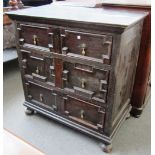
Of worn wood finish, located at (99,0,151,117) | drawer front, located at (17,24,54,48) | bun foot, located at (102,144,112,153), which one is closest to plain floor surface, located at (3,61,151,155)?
bun foot, located at (102,144,112,153)

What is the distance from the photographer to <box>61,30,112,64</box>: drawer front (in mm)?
1138

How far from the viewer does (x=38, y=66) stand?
5.01 ft

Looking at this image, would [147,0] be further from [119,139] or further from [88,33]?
[119,139]

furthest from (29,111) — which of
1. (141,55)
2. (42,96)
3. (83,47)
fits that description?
(141,55)

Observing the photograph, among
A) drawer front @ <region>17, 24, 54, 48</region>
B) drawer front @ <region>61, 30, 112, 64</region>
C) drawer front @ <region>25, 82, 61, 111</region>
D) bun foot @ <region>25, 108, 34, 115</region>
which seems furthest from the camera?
bun foot @ <region>25, 108, 34, 115</region>

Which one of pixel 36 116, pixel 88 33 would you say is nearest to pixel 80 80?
pixel 88 33

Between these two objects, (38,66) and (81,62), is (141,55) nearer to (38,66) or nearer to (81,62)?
(81,62)

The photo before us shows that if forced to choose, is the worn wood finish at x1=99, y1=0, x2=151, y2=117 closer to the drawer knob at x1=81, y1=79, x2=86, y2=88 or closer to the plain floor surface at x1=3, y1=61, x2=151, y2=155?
the plain floor surface at x1=3, y1=61, x2=151, y2=155

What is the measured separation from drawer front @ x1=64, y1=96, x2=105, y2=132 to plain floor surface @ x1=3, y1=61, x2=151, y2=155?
0.58 ft

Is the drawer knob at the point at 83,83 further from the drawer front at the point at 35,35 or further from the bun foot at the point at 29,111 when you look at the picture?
the bun foot at the point at 29,111

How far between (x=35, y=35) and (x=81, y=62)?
412 millimetres

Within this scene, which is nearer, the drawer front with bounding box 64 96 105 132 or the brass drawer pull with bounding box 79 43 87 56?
the brass drawer pull with bounding box 79 43 87 56

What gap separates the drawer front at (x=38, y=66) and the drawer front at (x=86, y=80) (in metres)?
0.14

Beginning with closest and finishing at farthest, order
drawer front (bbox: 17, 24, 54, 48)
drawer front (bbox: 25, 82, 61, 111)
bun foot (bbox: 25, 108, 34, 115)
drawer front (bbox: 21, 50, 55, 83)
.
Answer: drawer front (bbox: 17, 24, 54, 48) → drawer front (bbox: 21, 50, 55, 83) → drawer front (bbox: 25, 82, 61, 111) → bun foot (bbox: 25, 108, 34, 115)
